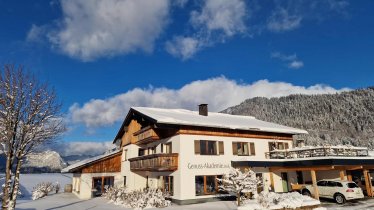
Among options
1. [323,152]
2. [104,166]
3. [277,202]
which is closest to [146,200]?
[277,202]

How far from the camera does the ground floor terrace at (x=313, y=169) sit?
21.6 metres

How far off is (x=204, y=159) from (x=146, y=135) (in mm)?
6814

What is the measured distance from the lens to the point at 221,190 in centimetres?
2455

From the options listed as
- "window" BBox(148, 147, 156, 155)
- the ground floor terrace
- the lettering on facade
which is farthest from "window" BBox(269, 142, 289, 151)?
"window" BBox(148, 147, 156, 155)

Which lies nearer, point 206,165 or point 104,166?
point 206,165

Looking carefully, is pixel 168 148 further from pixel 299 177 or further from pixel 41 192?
pixel 41 192

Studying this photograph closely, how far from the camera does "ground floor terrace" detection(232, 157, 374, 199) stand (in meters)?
21.6

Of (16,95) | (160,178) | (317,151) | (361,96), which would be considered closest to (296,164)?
(317,151)

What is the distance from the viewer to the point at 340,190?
21.4m

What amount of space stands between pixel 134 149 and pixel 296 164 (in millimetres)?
17756

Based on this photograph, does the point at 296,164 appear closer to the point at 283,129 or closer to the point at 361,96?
the point at 283,129

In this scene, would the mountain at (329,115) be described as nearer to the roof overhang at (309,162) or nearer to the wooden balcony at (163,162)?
the roof overhang at (309,162)

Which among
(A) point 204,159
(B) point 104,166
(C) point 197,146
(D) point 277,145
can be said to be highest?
(D) point 277,145

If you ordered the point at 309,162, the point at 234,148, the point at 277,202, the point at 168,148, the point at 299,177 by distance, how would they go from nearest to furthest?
1. the point at 277,202
2. the point at 309,162
3. the point at 168,148
4. the point at 234,148
5. the point at 299,177
